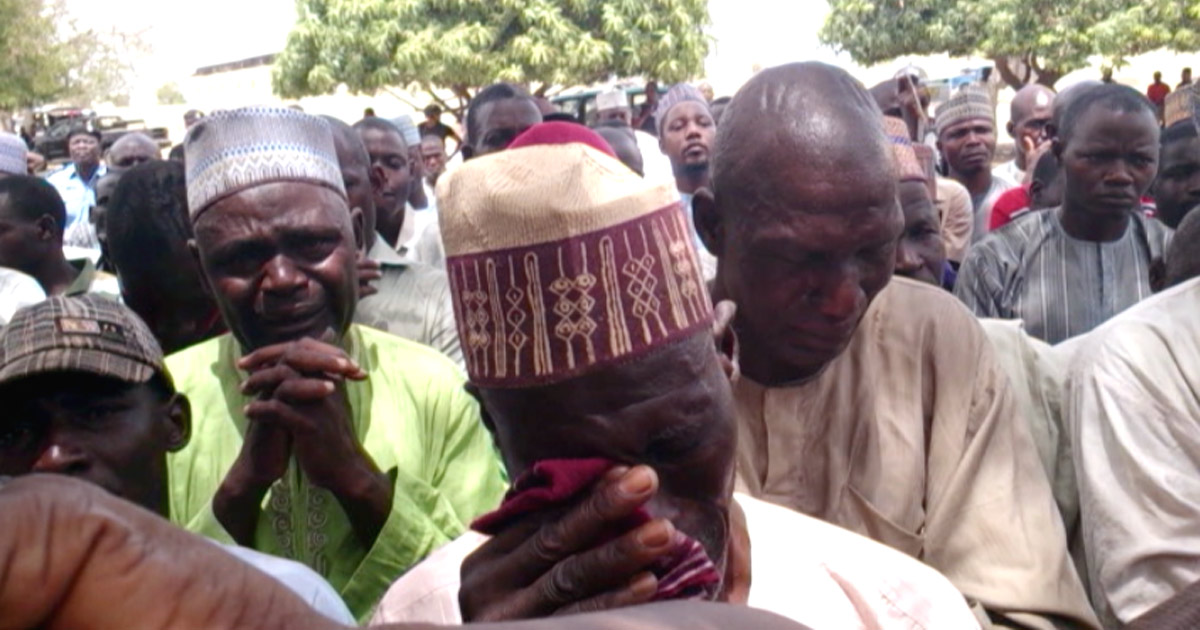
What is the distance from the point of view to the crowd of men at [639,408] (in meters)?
1.83

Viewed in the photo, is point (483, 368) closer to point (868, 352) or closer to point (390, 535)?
point (390, 535)

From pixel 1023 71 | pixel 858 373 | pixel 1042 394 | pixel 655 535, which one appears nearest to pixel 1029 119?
pixel 1042 394

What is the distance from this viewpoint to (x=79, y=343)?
253 cm

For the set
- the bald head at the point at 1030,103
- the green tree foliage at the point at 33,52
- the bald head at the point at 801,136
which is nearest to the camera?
the bald head at the point at 801,136

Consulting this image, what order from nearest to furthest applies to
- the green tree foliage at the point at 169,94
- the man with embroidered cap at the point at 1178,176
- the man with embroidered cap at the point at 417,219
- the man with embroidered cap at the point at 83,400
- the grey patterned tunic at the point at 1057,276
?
the man with embroidered cap at the point at 83,400 < the grey patterned tunic at the point at 1057,276 < the man with embroidered cap at the point at 1178,176 < the man with embroidered cap at the point at 417,219 < the green tree foliage at the point at 169,94

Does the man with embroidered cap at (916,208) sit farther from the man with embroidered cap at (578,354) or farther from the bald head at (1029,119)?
the bald head at (1029,119)

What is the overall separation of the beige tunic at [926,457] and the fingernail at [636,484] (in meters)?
1.10

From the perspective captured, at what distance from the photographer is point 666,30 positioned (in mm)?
25516

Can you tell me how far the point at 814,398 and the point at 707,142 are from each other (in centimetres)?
500

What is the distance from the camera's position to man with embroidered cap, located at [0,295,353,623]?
248 centimetres

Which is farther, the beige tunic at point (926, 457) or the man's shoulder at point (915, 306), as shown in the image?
the man's shoulder at point (915, 306)

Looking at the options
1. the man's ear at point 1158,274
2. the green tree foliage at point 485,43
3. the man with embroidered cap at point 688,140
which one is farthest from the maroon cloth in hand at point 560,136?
the green tree foliage at point 485,43

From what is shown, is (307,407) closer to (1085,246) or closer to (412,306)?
(412,306)

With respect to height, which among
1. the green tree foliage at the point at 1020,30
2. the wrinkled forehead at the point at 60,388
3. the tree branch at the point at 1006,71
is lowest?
the tree branch at the point at 1006,71
